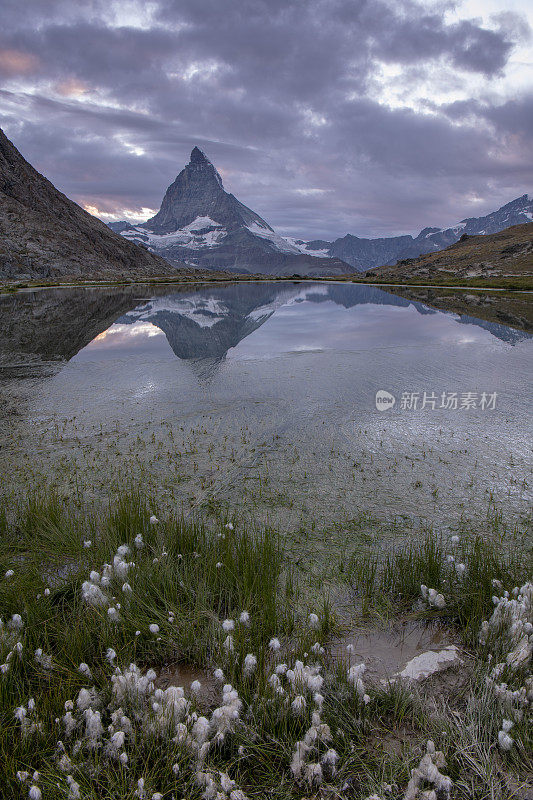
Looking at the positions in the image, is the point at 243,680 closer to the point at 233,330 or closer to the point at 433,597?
the point at 433,597

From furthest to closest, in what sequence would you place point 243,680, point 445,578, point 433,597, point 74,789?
point 445,578 < point 433,597 < point 243,680 < point 74,789

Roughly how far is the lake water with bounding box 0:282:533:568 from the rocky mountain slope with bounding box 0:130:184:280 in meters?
99.4

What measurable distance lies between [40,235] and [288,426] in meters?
165

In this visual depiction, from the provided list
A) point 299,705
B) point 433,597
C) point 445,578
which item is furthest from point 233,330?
point 299,705

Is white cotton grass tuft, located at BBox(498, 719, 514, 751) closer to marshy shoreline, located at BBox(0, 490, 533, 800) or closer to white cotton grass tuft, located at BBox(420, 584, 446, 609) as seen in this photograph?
marshy shoreline, located at BBox(0, 490, 533, 800)

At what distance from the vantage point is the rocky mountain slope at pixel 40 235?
121625mm

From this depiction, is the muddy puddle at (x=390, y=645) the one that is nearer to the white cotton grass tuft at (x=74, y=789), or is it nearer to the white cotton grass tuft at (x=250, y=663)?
the white cotton grass tuft at (x=250, y=663)

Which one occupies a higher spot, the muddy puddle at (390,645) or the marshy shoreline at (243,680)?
the marshy shoreline at (243,680)

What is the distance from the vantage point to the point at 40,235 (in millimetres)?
149875

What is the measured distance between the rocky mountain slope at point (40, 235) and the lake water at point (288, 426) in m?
99.4

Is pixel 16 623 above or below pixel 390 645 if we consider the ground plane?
above

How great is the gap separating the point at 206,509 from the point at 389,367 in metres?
15.5

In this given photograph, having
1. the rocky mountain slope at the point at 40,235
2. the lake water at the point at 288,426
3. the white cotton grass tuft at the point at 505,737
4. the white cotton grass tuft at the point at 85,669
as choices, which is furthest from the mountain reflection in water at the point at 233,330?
the rocky mountain slope at the point at 40,235

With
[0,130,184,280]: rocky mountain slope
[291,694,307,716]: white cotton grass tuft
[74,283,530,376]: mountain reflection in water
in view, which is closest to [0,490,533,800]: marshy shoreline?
[291,694,307,716]: white cotton grass tuft
